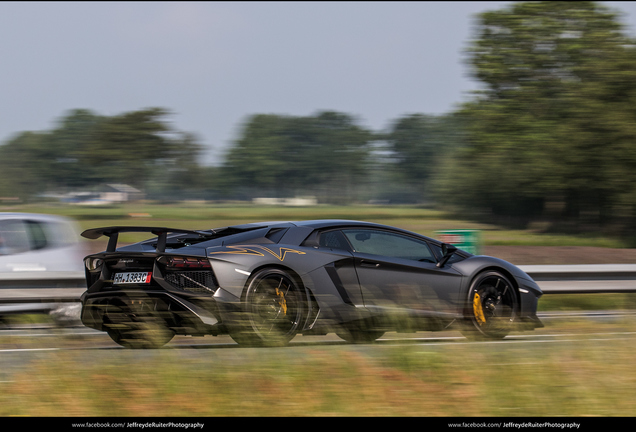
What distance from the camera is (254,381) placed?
4590 millimetres

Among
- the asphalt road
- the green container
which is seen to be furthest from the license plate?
the green container

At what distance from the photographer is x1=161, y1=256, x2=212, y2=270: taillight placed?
6.10 meters

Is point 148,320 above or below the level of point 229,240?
below

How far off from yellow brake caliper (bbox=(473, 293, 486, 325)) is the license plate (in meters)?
3.07

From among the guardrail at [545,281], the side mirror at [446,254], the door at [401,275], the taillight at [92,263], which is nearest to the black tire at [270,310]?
the door at [401,275]

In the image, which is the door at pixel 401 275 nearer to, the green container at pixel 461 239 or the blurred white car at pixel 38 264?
the blurred white car at pixel 38 264

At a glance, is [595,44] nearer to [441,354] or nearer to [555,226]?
[555,226]

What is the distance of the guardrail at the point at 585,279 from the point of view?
10.7 metres

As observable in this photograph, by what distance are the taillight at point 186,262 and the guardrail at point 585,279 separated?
19.5ft

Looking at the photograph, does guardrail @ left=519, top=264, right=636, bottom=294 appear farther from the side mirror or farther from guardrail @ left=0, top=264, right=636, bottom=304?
the side mirror

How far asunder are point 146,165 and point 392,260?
43433 millimetres

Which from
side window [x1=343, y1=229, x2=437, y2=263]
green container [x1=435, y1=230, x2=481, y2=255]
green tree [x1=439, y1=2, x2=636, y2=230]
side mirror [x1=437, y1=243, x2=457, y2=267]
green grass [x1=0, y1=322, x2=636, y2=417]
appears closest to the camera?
green grass [x1=0, y1=322, x2=636, y2=417]

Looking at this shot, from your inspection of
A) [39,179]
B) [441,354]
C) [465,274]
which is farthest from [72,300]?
[39,179]

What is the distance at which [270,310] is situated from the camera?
619 cm
